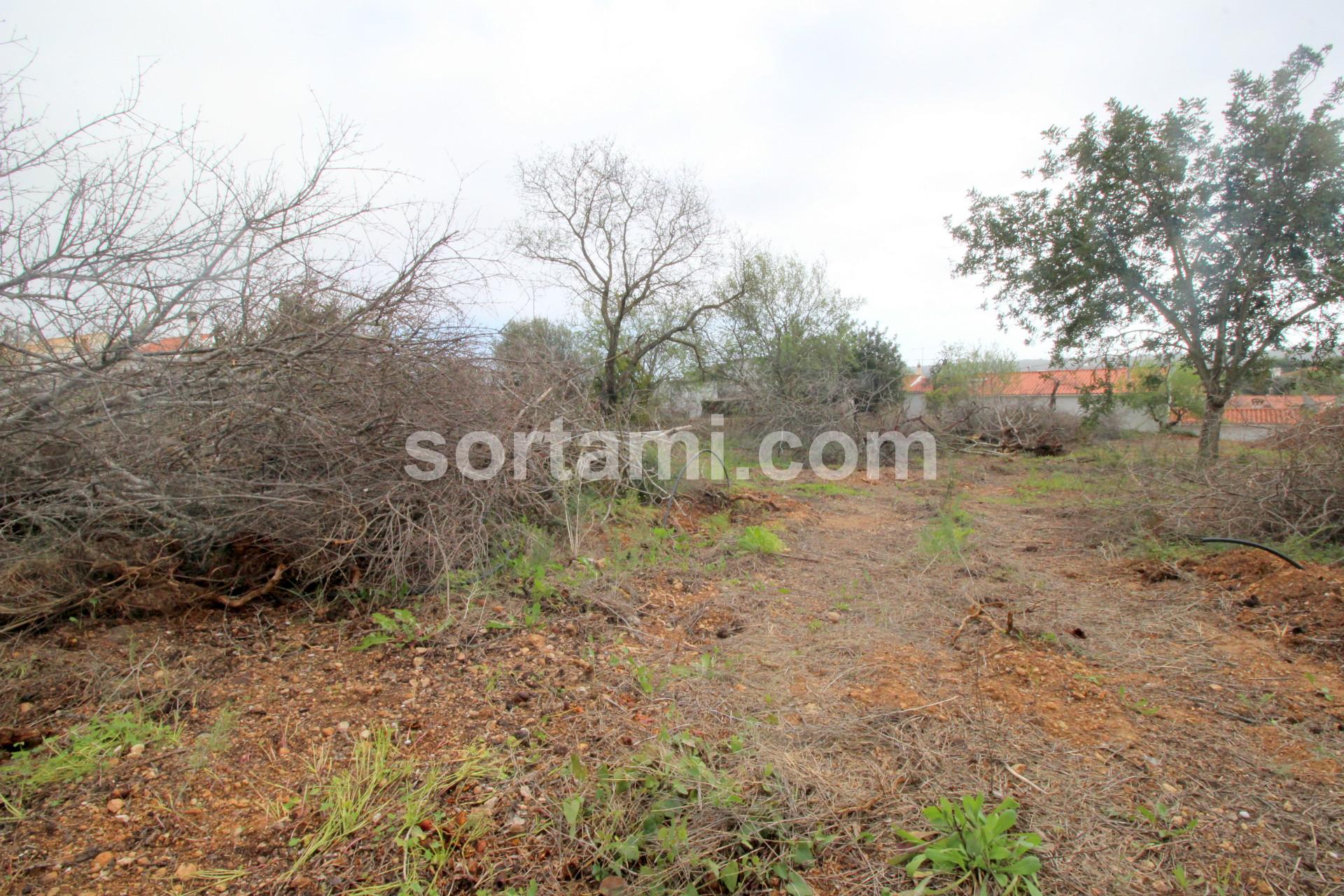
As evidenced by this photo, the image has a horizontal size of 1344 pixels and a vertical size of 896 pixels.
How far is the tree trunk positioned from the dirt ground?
22.8 feet

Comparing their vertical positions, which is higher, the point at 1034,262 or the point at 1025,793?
the point at 1034,262

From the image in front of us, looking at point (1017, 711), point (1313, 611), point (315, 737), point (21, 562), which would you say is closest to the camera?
point (315, 737)

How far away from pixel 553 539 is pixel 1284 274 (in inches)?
444

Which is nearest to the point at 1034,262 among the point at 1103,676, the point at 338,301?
the point at 1103,676

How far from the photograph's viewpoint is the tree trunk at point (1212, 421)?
1009 cm

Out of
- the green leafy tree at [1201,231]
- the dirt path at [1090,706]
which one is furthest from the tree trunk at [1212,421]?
the dirt path at [1090,706]

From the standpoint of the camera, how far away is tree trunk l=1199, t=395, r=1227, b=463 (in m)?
10.1

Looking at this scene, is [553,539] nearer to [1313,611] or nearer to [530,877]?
[530,877]

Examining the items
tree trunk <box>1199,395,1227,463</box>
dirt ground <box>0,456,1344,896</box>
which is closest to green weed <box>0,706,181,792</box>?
dirt ground <box>0,456,1344,896</box>

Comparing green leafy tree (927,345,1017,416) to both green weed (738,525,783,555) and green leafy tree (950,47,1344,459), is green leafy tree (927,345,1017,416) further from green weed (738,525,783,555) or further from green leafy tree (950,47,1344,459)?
green weed (738,525,783,555)

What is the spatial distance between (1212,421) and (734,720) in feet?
37.1

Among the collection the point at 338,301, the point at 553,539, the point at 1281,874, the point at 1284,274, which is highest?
the point at 1284,274

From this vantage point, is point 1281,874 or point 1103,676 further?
point 1103,676

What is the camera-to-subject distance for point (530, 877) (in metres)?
1.84
